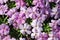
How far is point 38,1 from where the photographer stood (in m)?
2.46

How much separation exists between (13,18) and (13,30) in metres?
0.11

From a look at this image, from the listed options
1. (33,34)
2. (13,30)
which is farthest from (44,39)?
(13,30)

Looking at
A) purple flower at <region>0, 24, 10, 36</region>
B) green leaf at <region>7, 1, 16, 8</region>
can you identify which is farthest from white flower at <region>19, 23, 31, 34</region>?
green leaf at <region>7, 1, 16, 8</region>

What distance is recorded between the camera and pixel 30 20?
240 centimetres

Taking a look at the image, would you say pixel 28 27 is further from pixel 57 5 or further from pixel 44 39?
pixel 57 5

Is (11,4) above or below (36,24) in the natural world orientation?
above

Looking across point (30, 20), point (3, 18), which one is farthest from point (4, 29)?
point (30, 20)

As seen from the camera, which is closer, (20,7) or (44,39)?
(44,39)

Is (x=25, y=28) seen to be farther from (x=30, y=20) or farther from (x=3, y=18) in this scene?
(x=3, y=18)

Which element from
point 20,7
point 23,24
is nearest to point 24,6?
point 20,7

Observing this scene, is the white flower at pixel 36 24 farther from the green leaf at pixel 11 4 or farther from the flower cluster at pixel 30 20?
the green leaf at pixel 11 4

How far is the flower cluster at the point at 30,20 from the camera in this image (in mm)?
2303

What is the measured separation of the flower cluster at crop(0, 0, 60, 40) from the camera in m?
2.30

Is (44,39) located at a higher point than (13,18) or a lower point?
lower
